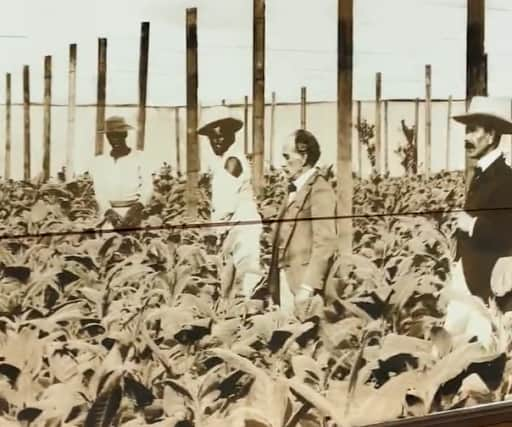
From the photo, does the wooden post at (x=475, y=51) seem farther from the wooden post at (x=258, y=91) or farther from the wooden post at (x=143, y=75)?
the wooden post at (x=143, y=75)

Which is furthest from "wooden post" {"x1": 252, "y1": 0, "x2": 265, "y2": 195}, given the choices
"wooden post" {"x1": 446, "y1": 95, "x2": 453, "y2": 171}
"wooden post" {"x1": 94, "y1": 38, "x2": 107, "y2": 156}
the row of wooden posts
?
"wooden post" {"x1": 446, "y1": 95, "x2": 453, "y2": 171}

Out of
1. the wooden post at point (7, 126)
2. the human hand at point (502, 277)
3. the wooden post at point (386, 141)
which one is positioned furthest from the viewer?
the human hand at point (502, 277)

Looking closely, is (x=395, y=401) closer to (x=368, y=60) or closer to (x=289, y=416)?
(x=289, y=416)

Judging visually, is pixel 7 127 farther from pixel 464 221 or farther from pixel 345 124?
pixel 464 221

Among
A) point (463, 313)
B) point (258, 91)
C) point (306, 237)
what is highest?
point (258, 91)

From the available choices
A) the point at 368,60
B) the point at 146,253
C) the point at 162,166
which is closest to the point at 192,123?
the point at 162,166

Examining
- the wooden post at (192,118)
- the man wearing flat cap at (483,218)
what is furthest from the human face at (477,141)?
the wooden post at (192,118)

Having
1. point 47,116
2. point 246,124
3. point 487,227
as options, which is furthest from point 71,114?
point 487,227
